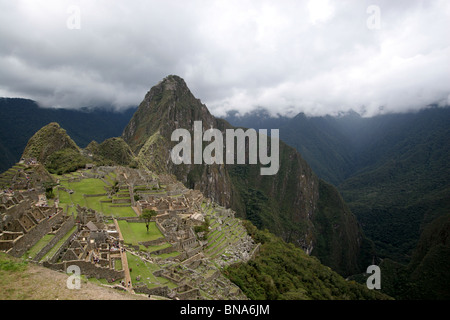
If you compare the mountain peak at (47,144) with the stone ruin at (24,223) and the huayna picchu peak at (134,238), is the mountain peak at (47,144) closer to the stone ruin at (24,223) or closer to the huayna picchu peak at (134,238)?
the huayna picchu peak at (134,238)

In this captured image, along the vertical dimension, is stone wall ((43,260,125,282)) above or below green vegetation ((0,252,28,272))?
below

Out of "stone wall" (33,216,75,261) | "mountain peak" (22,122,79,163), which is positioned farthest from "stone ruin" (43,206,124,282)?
"mountain peak" (22,122,79,163)

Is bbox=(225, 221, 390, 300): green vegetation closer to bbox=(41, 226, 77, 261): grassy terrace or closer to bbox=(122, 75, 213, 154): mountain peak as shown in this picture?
bbox=(41, 226, 77, 261): grassy terrace

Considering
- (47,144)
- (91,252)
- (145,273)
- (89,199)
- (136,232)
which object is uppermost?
(47,144)

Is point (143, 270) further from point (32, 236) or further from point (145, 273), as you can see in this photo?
point (32, 236)

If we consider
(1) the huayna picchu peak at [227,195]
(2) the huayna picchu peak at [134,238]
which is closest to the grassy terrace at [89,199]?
(2) the huayna picchu peak at [134,238]

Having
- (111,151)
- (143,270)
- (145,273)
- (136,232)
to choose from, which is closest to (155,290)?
(145,273)
